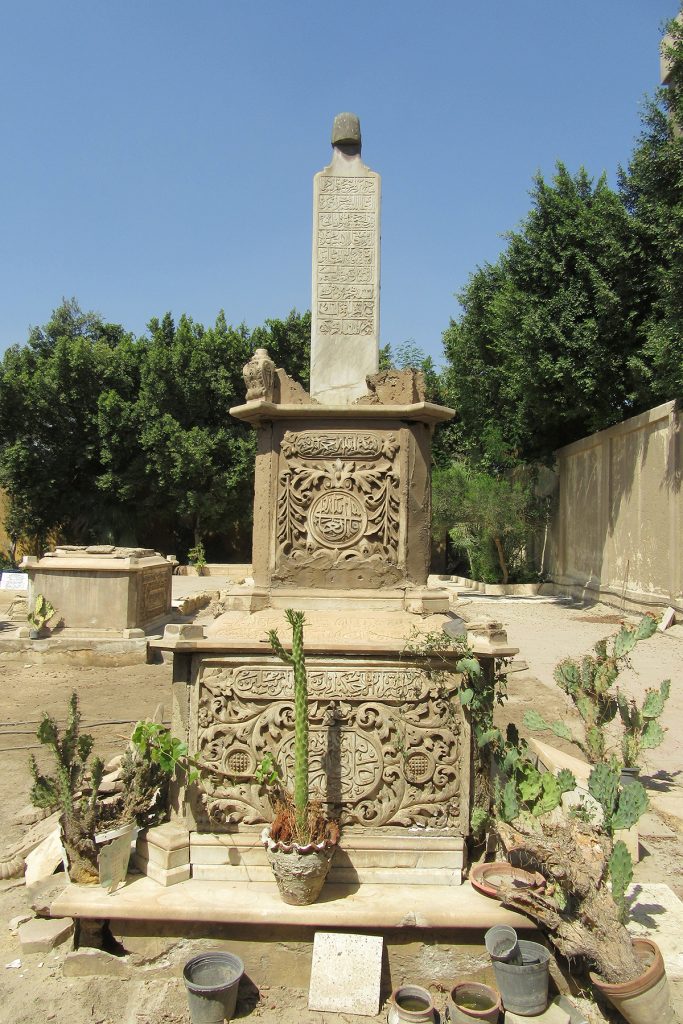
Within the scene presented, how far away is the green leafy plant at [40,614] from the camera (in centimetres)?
1106

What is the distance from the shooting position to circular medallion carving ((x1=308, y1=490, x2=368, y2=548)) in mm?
4277

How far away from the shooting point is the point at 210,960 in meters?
3.02

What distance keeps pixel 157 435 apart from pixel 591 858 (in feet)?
76.3

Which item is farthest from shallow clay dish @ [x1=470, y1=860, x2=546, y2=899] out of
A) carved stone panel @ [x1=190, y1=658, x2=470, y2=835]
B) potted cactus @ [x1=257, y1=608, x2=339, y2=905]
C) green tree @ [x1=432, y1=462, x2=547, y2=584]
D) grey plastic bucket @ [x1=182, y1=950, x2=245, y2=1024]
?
green tree @ [x1=432, y1=462, x2=547, y2=584]

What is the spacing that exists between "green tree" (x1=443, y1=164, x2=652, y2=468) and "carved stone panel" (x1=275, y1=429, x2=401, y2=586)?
1214 centimetres

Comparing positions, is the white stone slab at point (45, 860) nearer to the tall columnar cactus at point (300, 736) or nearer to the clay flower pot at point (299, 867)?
the clay flower pot at point (299, 867)

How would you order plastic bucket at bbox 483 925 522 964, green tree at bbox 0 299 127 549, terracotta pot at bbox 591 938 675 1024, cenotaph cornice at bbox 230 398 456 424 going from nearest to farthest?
terracotta pot at bbox 591 938 675 1024 < plastic bucket at bbox 483 925 522 964 < cenotaph cornice at bbox 230 398 456 424 < green tree at bbox 0 299 127 549

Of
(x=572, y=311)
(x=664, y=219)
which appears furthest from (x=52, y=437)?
(x=664, y=219)

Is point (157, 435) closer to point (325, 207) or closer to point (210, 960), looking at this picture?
point (325, 207)

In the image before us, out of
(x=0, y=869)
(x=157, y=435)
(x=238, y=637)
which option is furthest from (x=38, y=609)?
(x=157, y=435)

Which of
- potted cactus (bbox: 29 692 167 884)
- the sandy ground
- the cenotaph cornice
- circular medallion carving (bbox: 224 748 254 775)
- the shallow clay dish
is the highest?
the cenotaph cornice

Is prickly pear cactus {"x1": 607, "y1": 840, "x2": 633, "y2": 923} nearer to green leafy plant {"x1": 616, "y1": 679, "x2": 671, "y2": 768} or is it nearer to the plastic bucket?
the plastic bucket

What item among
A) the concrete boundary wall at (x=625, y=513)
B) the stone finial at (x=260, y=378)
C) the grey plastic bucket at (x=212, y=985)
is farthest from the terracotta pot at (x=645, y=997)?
the concrete boundary wall at (x=625, y=513)

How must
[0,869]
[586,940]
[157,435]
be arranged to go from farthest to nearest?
[157,435], [0,869], [586,940]
